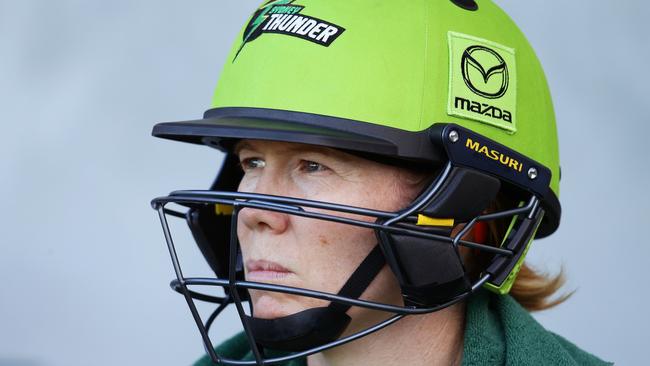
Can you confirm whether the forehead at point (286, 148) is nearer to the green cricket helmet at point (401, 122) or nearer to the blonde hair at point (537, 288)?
the green cricket helmet at point (401, 122)

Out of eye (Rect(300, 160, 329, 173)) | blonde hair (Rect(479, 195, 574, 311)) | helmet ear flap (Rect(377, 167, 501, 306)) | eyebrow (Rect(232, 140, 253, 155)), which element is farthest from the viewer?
blonde hair (Rect(479, 195, 574, 311))

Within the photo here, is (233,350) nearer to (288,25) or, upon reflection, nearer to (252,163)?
(252,163)

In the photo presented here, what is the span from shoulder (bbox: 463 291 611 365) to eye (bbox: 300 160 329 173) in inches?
18.6

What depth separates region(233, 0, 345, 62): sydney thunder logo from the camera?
7.20 ft

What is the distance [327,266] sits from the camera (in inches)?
83.3

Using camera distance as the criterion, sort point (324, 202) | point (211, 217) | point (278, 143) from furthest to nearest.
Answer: point (211, 217), point (278, 143), point (324, 202)

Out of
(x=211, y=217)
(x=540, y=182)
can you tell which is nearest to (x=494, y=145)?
(x=540, y=182)

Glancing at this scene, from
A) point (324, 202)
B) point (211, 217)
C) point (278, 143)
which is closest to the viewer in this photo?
point (324, 202)

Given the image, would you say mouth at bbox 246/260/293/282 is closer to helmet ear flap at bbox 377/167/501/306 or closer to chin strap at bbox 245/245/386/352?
chin strap at bbox 245/245/386/352

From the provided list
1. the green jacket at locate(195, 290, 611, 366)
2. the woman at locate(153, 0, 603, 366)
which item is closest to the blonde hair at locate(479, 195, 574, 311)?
the green jacket at locate(195, 290, 611, 366)

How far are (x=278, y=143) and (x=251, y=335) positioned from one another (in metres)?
0.39

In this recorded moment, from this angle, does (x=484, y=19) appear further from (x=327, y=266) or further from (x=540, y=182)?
(x=327, y=266)

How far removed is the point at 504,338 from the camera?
2.34m

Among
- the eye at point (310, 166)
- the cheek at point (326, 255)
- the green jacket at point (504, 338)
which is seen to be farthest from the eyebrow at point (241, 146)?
the green jacket at point (504, 338)
